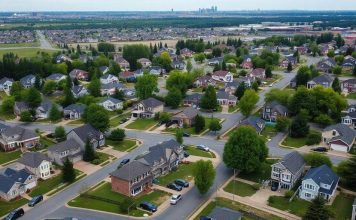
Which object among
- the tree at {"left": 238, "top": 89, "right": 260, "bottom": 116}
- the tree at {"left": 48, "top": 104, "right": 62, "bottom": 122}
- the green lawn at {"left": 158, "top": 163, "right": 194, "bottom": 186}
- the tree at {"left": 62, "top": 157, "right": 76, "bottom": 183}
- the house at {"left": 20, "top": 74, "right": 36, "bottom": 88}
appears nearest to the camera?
the tree at {"left": 62, "top": 157, "right": 76, "bottom": 183}

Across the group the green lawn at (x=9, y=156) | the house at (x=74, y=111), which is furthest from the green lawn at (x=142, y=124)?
the green lawn at (x=9, y=156)

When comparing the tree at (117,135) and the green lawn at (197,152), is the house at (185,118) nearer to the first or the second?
the green lawn at (197,152)

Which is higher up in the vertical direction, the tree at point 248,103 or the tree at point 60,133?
the tree at point 248,103

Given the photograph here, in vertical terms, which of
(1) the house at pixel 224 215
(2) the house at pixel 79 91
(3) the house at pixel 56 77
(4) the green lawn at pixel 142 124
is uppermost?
(3) the house at pixel 56 77

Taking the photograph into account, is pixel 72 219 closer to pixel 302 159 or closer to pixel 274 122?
pixel 302 159

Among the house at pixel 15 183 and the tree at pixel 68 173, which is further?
the tree at pixel 68 173

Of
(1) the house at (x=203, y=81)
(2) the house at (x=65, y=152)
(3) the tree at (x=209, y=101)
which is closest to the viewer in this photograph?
(2) the house at (x=65, y=152)

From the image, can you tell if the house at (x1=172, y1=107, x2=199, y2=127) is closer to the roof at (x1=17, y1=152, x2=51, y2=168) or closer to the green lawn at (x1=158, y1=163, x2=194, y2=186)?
the green lawn at (x1=158, y1=163, x2=194, y2=186)

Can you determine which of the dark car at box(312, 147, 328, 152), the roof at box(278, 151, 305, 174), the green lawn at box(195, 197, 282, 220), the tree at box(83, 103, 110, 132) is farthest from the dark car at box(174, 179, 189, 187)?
the dark car at box(312, 147, 328, 152)
